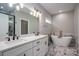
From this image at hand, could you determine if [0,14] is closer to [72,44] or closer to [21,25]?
[21,25]

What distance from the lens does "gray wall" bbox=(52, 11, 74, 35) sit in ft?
20.6

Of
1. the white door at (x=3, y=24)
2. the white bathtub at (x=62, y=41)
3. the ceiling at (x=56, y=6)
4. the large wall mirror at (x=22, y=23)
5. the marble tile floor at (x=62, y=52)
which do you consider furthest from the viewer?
the white bathtub at (x=62, y=41)

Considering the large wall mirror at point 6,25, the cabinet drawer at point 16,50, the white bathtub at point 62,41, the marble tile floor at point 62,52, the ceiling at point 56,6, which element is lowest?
the marble tile floor at point 62,52

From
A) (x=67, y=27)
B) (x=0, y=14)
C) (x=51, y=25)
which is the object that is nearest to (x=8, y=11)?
(x=0, y=14)

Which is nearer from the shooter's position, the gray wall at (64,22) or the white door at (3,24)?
the white door at (3,24)

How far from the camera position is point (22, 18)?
116 inches

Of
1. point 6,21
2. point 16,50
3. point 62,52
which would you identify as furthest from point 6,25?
point 62,52

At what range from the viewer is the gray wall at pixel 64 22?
20.6 feet

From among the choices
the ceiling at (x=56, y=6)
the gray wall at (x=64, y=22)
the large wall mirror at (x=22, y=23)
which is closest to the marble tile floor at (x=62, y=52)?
the large wall mirror at (x=22, y=23)

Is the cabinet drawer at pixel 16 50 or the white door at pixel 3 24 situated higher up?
the white door at pixel 3 24

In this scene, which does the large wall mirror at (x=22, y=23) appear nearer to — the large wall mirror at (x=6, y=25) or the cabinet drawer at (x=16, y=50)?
the large wall mirror at (x=6, y=25)

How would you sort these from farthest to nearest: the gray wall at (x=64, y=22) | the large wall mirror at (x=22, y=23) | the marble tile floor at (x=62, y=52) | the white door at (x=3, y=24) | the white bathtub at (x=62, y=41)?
the gray wall at (x=64, y=22)
the white bathtub at (x=62, y=41)
the marble tile floor at (x=62, y=52)
the large wall mirror at (x=22, y=23)
the white door at (x=3, y=24)

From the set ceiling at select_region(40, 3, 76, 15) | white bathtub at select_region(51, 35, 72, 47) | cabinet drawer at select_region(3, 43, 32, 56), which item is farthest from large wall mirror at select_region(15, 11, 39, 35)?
white bathtub at select_region(51, 35, 72, 47)

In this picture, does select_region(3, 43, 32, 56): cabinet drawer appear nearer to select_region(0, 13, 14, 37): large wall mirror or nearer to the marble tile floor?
select_region(0, 13, 14, 37): large wall mirror
